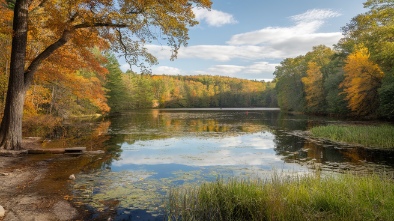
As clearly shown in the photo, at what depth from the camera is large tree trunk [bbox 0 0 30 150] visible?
41.2ft

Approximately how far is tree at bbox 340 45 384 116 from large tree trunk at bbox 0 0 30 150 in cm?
3563

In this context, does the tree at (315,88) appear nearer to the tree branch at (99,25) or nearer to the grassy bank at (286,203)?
the tree branch at (99,25)

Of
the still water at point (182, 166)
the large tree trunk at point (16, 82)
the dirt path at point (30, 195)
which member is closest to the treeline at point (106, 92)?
the large tree trunk at point (16, 82)

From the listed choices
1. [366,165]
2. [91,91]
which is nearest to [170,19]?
[366,165]

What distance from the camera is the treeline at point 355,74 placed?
91.6 ft

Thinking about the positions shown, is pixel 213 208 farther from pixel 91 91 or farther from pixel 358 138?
pixel 91 91

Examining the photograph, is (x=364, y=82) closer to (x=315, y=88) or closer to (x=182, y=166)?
(x=315, y=88)

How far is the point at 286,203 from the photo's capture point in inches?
256

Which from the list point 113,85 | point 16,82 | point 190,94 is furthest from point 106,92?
point 190,94

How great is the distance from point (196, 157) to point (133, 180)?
5.75 metres

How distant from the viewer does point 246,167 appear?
13.2 m

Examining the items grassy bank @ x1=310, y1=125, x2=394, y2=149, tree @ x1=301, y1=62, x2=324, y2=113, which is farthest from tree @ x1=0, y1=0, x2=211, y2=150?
tree @ x1=301, y1=62, x2=324, y2=113

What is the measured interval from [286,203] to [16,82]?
39.8 feet

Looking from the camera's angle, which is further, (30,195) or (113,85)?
(113,85)
